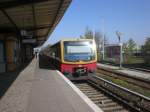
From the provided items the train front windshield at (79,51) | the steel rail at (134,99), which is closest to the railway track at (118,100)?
the steel rail at (134,99)

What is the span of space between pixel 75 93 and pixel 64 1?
6191mm

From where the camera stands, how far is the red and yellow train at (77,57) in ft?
60.4

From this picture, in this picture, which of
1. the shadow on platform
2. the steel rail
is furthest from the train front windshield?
the steel rail

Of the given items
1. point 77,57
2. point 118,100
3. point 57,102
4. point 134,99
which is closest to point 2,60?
point 77,57

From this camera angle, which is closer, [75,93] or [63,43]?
[75,93]

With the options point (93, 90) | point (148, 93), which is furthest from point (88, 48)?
point (148, 93)

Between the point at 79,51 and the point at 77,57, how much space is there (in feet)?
1.45

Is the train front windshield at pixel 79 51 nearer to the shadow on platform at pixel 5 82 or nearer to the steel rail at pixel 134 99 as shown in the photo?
the shadow on platform at pixel 5 82

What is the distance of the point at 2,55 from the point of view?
22.3 meters

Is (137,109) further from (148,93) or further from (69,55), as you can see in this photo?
(69,55)

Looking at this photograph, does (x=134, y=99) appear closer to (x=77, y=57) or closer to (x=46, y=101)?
(x=46, y=101)

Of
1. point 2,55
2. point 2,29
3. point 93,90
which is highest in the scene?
point 2,29

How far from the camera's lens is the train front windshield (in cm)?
1855

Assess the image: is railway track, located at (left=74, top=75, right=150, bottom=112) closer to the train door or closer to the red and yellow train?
the red and yellow train
